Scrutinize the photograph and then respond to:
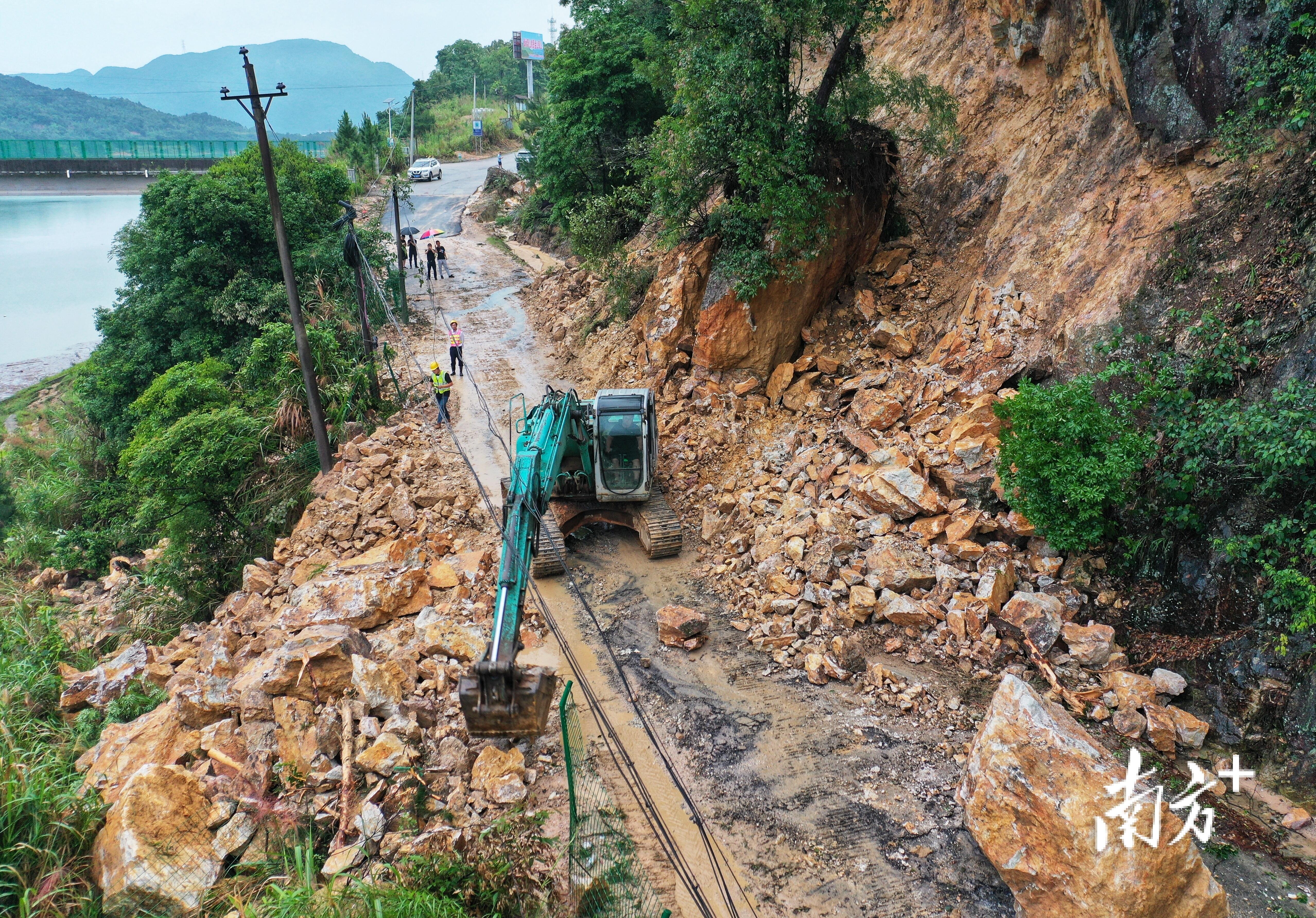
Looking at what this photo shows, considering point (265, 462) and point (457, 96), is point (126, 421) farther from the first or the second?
point (457, 96)

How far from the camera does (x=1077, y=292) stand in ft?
46.2

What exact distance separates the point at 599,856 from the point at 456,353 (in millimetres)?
16446

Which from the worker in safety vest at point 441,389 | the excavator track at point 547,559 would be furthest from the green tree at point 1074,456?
the worker in safety vest at point 441,389

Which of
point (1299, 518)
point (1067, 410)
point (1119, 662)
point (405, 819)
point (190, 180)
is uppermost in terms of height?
point (190, 180)

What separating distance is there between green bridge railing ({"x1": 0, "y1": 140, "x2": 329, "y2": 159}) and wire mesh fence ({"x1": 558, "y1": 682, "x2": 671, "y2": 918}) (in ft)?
119

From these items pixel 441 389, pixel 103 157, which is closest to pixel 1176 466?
pixel 441 389

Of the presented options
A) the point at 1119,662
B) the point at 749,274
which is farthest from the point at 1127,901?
the point at 749,274

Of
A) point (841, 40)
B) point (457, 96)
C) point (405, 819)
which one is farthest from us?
point (457, 96)

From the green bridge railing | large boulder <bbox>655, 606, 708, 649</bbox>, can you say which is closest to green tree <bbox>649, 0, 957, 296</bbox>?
large boulder <bbox>655, 606, 708, 649</bbox>

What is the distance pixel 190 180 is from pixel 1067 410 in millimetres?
25886

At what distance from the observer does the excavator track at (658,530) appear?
571 inches

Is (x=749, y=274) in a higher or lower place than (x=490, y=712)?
higher

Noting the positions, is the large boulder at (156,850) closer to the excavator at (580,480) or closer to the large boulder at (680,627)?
the excavator at (580,480)

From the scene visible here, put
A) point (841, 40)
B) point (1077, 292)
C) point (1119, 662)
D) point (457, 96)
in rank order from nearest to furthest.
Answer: point (1119, 662) → point (1077, 292) → point (841, 40) → point (457, 96)
